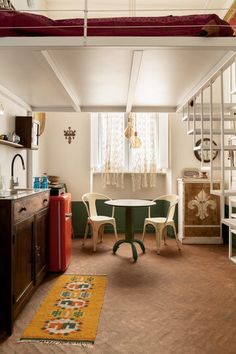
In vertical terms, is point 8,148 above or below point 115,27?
below

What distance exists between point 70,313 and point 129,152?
4.32 metres

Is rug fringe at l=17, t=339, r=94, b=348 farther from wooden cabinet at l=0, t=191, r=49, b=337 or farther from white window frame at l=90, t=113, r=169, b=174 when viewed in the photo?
white window frame at l=90, t=113, r=169, b=174

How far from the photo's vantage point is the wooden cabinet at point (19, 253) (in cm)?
243

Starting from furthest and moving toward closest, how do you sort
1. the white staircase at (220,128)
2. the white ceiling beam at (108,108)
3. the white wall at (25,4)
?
the white ceiling beam at (108,108) < the white wall at (25,4) < the white staircase at (220,128)

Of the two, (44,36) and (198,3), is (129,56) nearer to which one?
(44,36)

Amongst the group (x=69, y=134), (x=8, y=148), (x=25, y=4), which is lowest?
(x=8, y=148)

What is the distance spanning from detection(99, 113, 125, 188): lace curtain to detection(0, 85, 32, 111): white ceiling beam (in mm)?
2250

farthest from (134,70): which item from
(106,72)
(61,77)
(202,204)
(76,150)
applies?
(76,150)

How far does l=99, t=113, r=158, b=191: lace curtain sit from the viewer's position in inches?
255

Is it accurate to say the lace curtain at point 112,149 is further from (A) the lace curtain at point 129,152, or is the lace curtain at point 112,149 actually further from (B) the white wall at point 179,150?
(B) the white wall at point 179,150

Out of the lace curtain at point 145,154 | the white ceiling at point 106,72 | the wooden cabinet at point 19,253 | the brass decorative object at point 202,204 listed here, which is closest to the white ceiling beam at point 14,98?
the white ceiling at point 106,72

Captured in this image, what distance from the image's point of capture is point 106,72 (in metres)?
2.96

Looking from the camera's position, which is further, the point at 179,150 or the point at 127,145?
the point at 127,145

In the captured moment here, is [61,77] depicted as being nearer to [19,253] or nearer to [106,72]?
[106,72]
